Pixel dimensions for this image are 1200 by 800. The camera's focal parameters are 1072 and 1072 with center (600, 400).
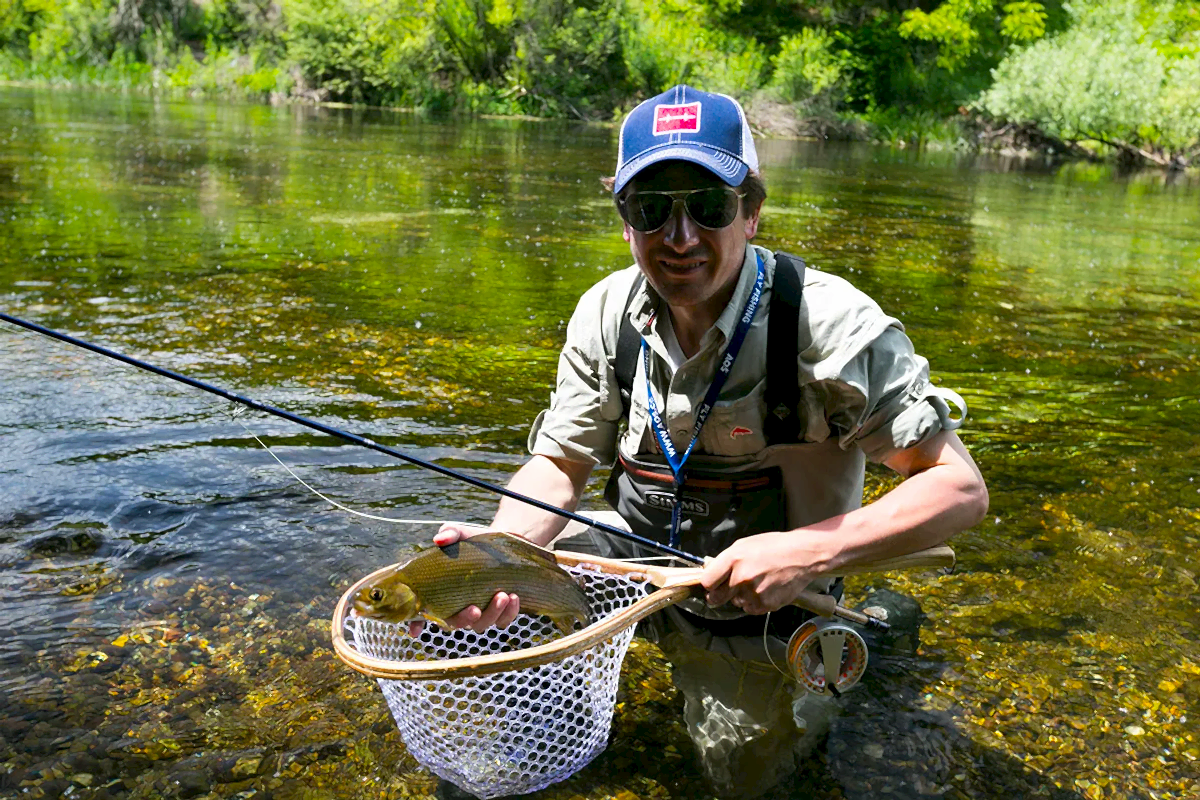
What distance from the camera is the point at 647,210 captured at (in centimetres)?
293

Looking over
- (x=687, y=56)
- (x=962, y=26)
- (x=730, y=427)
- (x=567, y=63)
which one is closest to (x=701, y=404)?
(x=730, y=427)

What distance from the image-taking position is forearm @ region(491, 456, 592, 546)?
10.8 ft

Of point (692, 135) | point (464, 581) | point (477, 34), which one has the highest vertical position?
point (477, 34)

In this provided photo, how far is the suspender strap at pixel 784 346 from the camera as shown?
299cm

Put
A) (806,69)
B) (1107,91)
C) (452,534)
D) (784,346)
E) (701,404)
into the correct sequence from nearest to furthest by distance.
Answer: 1. (452,534)
2. (784,346)
3. (701,404)
4. (1107,91)
5. (806,69)

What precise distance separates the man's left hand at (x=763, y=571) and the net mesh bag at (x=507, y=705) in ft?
1.06

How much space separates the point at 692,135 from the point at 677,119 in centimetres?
7

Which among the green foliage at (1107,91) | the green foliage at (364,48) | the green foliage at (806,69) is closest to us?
the green foliage at (1107,91)

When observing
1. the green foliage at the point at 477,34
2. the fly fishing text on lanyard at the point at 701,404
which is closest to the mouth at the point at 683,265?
the fly fishing text on lanyard at the point at 701,404

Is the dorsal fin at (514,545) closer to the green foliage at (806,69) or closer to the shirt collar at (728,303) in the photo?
the shirt collar at (728,303)

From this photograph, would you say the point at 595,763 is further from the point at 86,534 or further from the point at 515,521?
the point at 86,534

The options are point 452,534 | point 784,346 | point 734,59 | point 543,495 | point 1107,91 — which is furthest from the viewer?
point 734,59

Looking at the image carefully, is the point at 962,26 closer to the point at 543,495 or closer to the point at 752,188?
the point at 752,188

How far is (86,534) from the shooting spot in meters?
4.64
